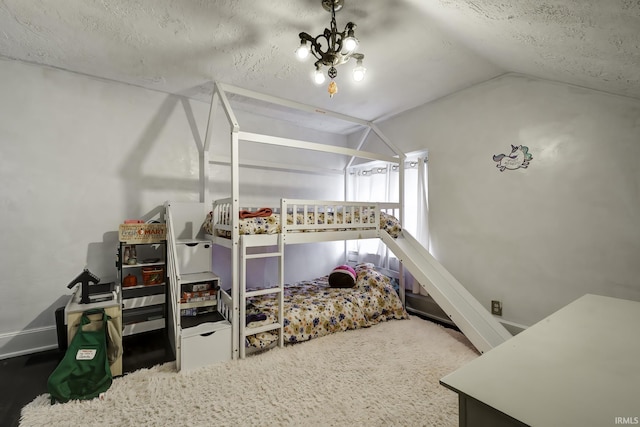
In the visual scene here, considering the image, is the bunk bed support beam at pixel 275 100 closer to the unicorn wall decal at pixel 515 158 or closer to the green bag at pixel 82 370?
the unicorn wall decal at pixel 515 158

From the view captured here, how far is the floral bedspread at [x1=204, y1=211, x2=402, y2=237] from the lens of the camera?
2.68 m

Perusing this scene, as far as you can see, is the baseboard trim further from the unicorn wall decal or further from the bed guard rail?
the unicorn wall decal

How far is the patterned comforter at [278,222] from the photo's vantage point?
8.79 ft

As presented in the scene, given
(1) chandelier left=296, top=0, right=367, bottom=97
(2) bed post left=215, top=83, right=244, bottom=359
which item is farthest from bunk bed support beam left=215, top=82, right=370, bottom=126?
(1) chandelier left=296, top=0, right=367, bottom=97

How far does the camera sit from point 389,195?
4.11 meters

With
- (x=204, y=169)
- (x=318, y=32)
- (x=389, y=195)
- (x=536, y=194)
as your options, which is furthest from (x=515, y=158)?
(x=204, y=169)

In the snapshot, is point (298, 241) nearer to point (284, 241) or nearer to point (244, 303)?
point (284, 241)

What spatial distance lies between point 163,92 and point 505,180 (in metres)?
3.76

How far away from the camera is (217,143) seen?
3.66 meters

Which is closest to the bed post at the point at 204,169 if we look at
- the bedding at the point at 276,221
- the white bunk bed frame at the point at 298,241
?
the white bunk bed frame at the point at 298,241

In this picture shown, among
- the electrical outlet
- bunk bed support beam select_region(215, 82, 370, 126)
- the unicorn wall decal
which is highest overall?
bunk bed support beam select_region(215, 82, 370, 126)

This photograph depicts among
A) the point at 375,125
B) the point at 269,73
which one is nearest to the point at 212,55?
the point at 269,73

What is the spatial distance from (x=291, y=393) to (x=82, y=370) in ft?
4.80

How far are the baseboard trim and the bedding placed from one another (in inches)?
65.5
